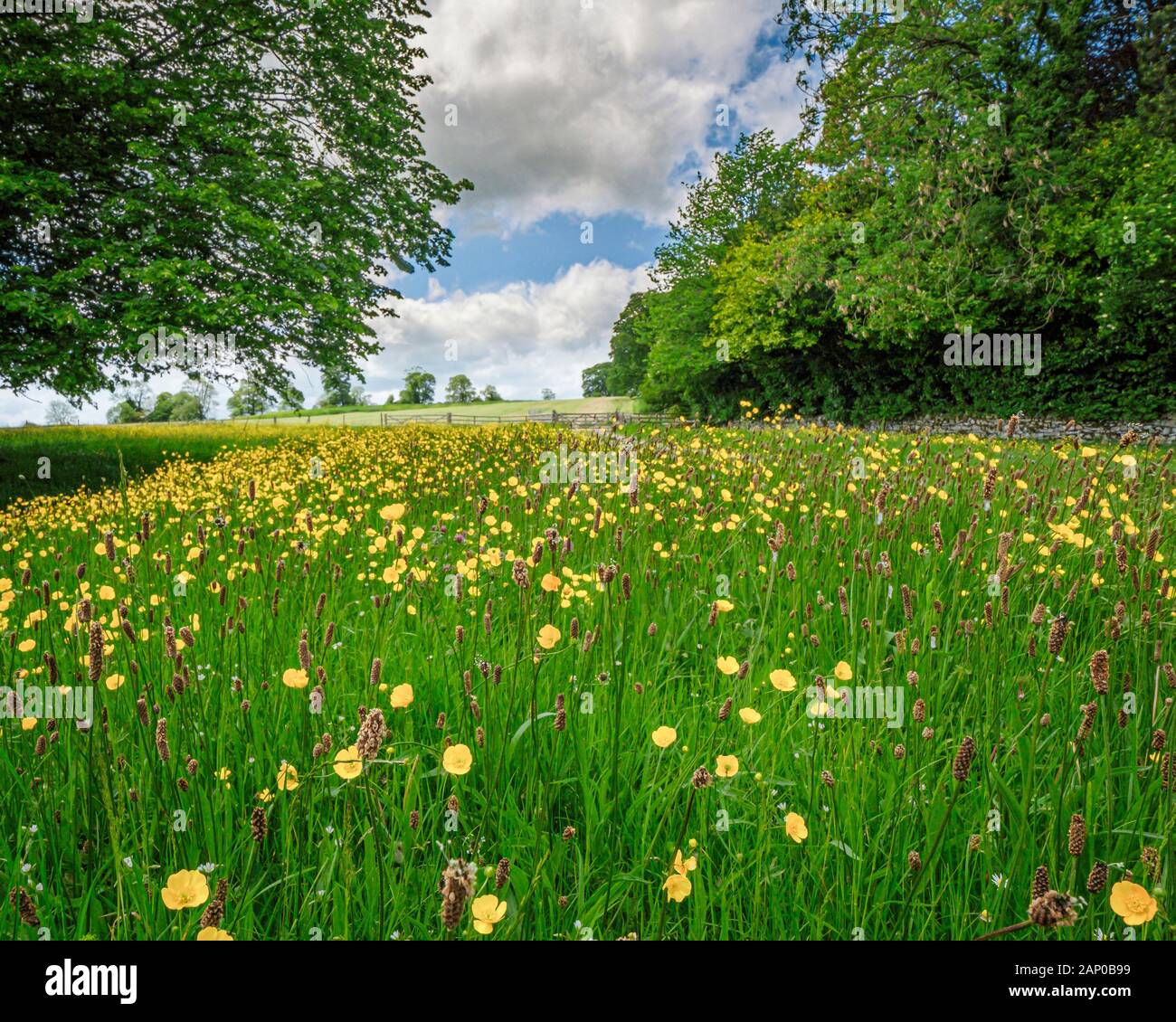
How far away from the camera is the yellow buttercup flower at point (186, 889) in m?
1.07

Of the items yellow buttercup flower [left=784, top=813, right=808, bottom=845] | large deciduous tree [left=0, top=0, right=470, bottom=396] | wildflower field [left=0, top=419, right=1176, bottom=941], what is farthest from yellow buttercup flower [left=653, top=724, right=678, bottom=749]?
large deciduous tree [left=0, top=0, right=470, bottom=396]

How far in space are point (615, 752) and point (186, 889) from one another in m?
1.00

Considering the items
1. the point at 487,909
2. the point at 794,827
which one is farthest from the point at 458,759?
the point at 794,827

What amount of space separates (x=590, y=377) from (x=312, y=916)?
97630 millimetres

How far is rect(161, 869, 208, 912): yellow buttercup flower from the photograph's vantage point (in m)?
1.07

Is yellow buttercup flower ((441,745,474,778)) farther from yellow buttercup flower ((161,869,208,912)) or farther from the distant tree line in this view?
the distant tree line

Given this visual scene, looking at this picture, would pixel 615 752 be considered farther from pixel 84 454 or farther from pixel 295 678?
pixel 84 454

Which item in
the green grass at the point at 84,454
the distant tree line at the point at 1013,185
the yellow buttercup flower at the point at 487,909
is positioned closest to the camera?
the yellow buttercup flower at the point at 487,909

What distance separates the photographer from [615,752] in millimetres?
1673

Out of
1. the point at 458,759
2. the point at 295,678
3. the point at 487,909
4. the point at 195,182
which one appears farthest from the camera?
the point at 195,182

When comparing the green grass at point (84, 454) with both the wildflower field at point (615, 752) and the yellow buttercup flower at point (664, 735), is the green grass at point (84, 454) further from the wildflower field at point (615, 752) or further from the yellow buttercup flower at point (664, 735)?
the yellow buttercup flower at point (664, 735)

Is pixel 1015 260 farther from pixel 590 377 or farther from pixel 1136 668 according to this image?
pixel 590 377

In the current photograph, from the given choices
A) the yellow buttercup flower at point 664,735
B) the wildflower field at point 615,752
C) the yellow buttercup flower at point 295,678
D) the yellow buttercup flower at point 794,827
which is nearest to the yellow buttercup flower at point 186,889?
the wildflower field at point 615,752
